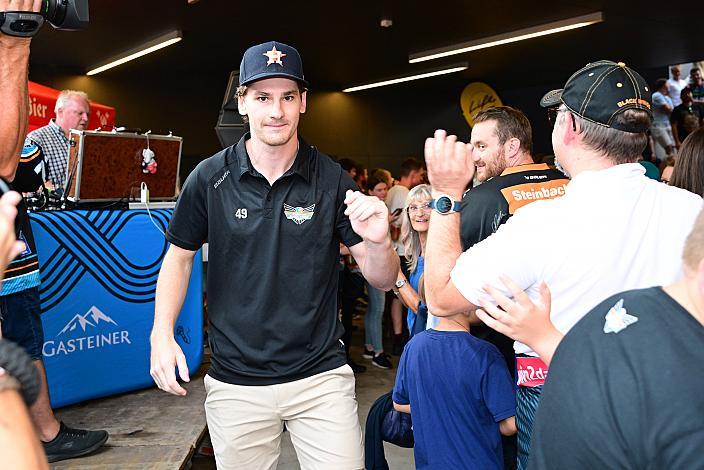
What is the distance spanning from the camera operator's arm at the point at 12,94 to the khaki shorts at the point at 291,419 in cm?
98

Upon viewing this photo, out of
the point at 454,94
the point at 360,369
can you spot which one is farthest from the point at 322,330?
the point at 454,94

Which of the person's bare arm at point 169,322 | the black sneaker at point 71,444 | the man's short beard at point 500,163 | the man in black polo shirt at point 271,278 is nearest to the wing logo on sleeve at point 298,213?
the man in black polo shirt at point 271,278

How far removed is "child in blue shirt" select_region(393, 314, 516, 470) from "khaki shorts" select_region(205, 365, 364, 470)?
0.82 ft

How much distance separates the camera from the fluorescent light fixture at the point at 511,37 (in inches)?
322

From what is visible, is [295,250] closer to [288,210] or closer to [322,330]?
[288,210]

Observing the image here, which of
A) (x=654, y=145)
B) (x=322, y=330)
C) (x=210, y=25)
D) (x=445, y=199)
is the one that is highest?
(x=210, y=25)

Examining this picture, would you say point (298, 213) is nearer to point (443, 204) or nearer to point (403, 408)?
point (443, 204)

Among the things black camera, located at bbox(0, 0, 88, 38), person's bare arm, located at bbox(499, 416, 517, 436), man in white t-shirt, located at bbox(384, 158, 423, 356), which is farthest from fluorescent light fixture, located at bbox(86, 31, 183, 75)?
person's bare arm, located at bbox(499, 416, 517, 436)

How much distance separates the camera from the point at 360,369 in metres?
5.41

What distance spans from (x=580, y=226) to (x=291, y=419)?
46.0 inches

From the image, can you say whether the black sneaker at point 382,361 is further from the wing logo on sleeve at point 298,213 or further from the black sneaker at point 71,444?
the wing logo on sleeve at point 298,213

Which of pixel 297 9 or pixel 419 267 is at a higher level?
pixel 297 9

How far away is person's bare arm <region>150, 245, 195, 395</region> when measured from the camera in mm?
1961

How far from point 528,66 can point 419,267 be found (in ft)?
31.5
